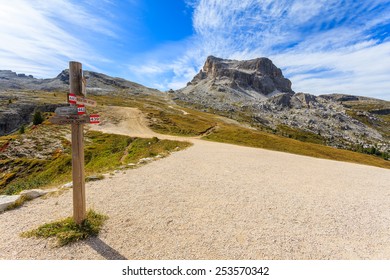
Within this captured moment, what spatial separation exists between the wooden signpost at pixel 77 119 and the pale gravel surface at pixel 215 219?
1.74 m

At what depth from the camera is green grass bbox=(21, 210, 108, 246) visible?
28.4 feet

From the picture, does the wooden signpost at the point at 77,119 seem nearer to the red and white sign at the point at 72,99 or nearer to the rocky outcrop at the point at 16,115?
the red and white sign at the point at 72,99

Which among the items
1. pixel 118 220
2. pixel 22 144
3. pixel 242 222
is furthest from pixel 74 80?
pixel 22 144

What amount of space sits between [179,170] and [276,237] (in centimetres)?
1201

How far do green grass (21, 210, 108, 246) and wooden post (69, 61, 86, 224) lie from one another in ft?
1.09

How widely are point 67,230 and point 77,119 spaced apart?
467 centimetres

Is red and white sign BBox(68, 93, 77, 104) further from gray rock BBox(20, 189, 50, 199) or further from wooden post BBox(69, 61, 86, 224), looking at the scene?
gray rock BBox(20, 189, 50, 199)

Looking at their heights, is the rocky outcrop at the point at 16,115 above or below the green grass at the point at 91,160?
above

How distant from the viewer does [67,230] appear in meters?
9.08

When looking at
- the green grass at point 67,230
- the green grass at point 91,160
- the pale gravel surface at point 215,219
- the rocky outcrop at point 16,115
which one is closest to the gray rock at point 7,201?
the pale gravel surface at point 215,219

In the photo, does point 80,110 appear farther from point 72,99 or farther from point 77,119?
point 72,99

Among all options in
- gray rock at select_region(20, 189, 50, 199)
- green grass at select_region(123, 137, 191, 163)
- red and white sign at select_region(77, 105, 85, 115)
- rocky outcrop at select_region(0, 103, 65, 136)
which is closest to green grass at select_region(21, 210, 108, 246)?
gray rock at select_region(20, 189, 50, 199)

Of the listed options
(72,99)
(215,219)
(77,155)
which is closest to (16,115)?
(77,155)

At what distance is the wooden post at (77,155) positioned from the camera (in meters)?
9.12
